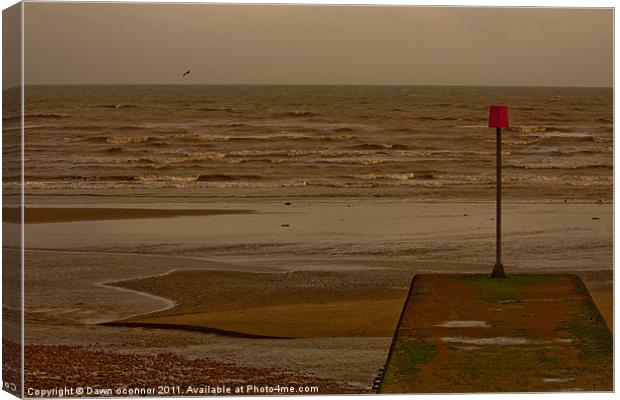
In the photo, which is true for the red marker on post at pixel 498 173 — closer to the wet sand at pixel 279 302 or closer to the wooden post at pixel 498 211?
the wooden post at pixel 498 211

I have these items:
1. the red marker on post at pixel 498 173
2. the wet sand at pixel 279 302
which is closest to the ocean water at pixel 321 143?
the red marker on post at pixel 498 173

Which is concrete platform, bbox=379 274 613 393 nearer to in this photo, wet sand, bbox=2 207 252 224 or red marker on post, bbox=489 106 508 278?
red marker on post, bbox=489 106 508 278

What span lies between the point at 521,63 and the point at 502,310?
127 centimetres

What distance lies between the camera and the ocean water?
7871 mm

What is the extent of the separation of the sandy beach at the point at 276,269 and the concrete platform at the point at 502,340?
0.11 m

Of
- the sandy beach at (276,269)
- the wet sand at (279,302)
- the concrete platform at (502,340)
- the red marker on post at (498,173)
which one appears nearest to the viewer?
the concrete platform at (502,340)

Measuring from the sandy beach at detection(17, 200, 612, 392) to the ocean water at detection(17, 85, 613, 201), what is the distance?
0.13m

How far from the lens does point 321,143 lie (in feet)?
26.3

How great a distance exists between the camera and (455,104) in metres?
8.20

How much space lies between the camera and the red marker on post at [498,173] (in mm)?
8148

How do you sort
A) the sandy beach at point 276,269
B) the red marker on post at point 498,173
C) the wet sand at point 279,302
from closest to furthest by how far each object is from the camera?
the sandy beach at point 276,269, the wet sand at point 279,302, the red marker on post at point 498,173

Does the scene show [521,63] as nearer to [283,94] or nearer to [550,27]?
[550,27]

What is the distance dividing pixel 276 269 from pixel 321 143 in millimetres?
676

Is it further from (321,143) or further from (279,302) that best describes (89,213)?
(321,143)
